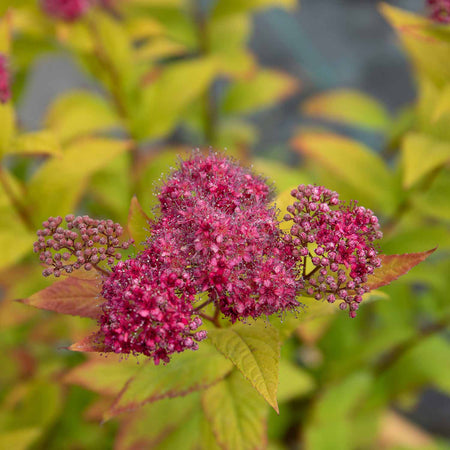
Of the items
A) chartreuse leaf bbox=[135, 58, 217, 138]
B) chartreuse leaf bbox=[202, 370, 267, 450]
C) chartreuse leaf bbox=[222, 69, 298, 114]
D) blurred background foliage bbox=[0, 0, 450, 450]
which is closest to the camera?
chartreuse leaf bbox=[202, 370, 267, 450]

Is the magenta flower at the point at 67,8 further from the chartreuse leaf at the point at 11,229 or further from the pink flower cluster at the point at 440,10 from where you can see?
the pink flower cluster at the point at 440,10

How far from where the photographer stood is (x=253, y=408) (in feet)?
3.85

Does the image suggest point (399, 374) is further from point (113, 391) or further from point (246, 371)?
point (246, 371)

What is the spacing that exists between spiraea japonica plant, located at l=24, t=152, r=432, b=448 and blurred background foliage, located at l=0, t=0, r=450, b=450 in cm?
37

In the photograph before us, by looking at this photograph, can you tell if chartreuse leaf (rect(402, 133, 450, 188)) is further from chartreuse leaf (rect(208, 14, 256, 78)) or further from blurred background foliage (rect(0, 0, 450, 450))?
chartreuse leaf (rect(208, 14, 256, 78))

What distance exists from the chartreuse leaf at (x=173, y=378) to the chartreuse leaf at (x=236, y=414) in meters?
0.10

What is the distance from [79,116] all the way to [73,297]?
114 cm

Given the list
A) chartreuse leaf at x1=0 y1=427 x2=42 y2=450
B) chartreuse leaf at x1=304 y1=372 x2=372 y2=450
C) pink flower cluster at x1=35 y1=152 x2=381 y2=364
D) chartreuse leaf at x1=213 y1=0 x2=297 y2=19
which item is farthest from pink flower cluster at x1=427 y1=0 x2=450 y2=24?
chartreuse leaf at x1=0 y1=427 x2=42 y2=450

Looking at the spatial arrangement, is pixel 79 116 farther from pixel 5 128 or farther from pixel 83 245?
pixel 83 245

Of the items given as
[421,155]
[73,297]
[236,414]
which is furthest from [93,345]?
[421,155]

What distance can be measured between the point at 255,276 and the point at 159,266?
18 cm

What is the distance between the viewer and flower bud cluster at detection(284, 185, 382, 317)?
893mm

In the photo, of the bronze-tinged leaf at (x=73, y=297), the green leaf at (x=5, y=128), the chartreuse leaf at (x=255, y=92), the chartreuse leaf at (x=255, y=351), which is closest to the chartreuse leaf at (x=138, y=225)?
the bronze-tinged leaf at (x=73, y=297)

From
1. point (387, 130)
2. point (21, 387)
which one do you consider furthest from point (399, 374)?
point (21, 387)
